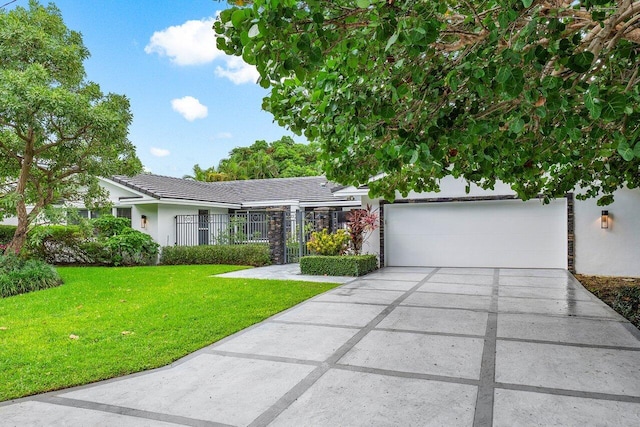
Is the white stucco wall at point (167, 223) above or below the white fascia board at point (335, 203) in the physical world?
below

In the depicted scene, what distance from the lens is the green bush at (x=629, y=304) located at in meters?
6.14

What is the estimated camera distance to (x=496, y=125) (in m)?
3.78

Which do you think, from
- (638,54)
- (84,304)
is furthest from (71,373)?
(638,54)

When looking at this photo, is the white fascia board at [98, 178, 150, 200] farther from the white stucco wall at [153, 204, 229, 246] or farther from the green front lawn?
the green front lawn

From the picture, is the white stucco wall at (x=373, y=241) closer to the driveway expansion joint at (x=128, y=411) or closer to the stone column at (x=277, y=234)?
the stone column at (x=277, y=234)

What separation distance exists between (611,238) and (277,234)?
33.6ft

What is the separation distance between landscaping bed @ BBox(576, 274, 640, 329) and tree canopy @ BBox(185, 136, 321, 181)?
2226 centimetres

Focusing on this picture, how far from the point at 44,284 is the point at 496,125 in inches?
396

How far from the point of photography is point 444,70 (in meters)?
3.71

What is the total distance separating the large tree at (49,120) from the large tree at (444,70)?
621 centimetres

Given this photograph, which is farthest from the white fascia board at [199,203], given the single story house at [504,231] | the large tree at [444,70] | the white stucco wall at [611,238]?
the white stucco wall at [611,238]

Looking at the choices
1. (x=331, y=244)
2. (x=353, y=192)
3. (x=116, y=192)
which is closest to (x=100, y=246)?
(x=116, y=192)

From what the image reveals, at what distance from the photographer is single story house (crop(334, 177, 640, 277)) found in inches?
448

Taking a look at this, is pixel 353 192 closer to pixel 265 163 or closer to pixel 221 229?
pixel 221 229
